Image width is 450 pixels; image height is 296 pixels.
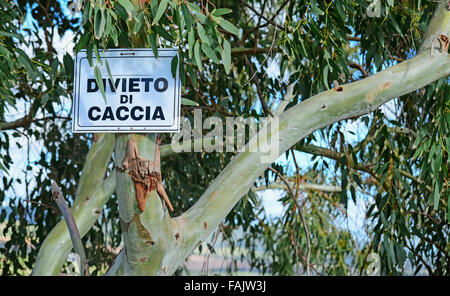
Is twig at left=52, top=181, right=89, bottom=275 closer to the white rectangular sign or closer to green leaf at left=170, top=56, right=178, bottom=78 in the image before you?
the white rectangular sign

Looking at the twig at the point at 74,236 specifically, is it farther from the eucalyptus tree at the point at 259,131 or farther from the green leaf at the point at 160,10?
the green leaf at the point at 160,10

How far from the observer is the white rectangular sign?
185 centimetres

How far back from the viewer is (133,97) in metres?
1.86

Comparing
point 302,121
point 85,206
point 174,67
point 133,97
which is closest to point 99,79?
point 133,97

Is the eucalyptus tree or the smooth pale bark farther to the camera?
the smooth pale bark

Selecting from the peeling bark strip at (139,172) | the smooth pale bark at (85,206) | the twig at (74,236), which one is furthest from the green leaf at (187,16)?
the smooth pale bark at (85,206)

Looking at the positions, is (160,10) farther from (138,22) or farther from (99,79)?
(99,79)

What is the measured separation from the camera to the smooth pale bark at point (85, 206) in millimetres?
2807

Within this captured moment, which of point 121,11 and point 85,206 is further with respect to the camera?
point 85,206

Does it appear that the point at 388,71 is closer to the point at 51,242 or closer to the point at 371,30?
the point at 371,30

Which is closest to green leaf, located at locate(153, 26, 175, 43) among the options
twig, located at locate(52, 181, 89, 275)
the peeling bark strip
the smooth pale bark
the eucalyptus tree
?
the eucalyptus tree

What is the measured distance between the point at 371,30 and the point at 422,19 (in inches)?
9.0

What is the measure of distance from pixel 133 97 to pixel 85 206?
4.18ft
